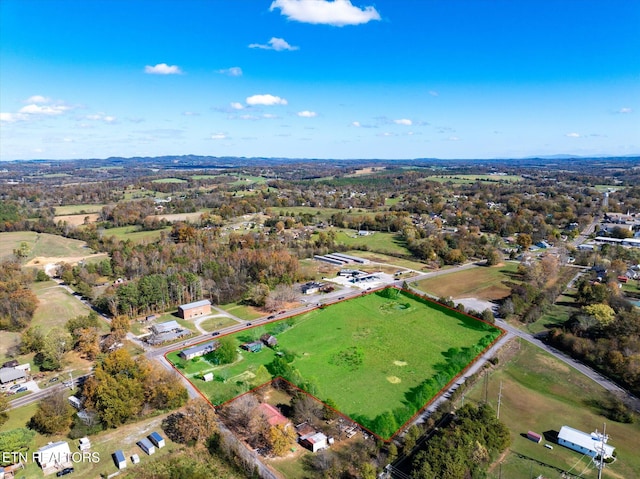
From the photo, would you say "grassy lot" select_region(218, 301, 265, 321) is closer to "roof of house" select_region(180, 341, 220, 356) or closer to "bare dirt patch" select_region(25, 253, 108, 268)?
"roof of house" select_region(180, 341, 220, 356)

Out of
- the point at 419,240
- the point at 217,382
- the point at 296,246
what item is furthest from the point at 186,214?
the point at 217,382

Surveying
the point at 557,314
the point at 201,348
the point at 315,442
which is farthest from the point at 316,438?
the point at 557,314

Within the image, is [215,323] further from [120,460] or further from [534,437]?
[534,437]

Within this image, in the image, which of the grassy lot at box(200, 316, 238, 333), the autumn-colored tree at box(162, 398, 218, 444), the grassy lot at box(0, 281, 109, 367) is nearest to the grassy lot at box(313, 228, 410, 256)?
the grassy lot at box(200, 316, 238, 333)

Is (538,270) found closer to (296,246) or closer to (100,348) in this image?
(296,246)

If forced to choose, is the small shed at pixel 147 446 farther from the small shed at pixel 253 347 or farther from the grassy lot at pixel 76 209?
the grassy lot at pixel 76 209

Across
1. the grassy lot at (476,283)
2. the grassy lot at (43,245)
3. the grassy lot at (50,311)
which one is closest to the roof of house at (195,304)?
the grassy lot at (50,311)
